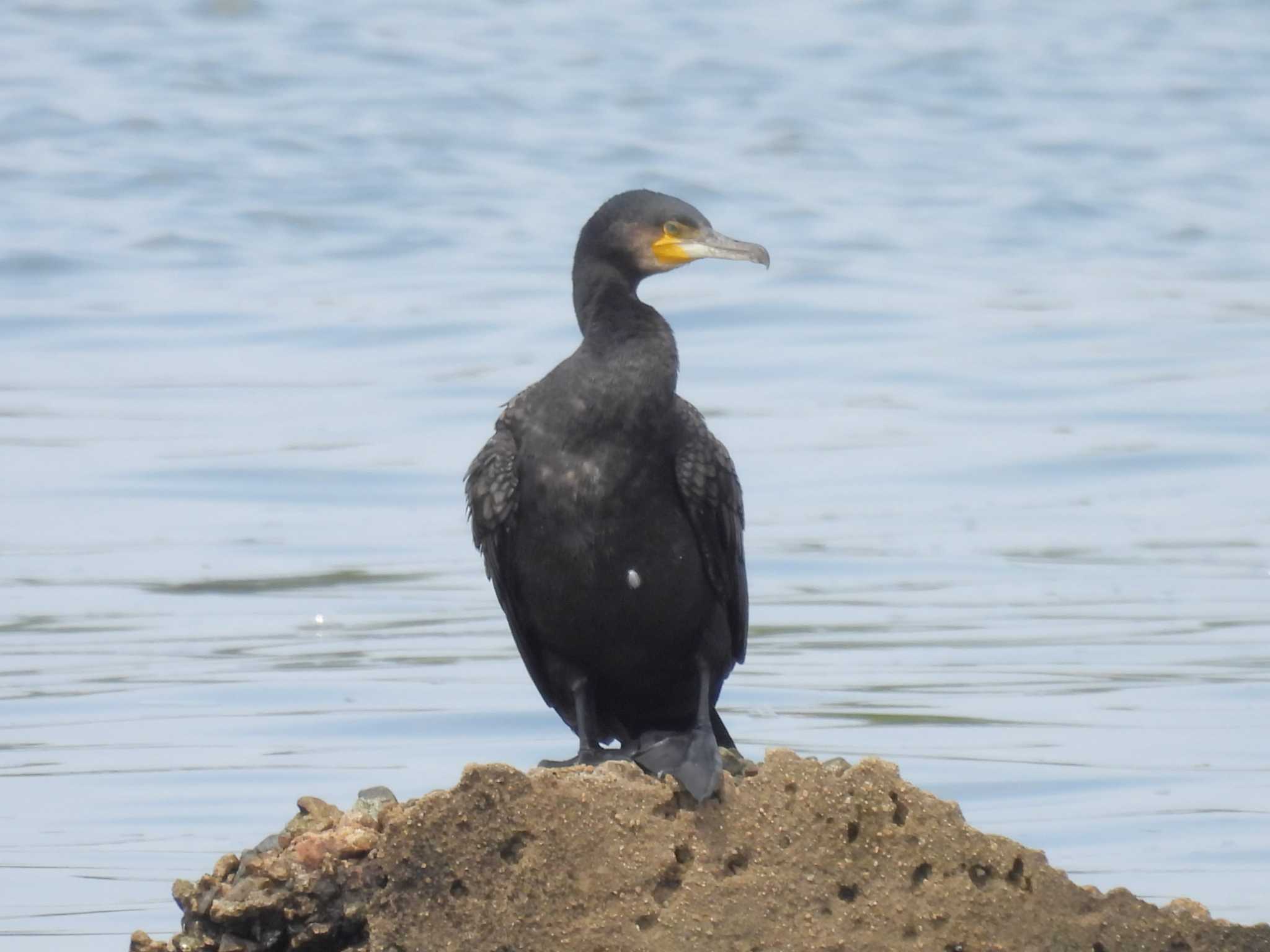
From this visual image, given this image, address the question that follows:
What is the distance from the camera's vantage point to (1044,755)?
10.1 metres

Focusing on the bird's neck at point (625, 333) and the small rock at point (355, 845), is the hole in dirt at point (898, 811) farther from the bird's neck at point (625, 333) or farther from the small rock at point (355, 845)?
the bird's neck at point (625, 333)

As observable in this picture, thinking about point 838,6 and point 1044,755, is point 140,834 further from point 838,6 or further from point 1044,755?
point 838,6

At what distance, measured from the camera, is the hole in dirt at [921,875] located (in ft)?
18.6

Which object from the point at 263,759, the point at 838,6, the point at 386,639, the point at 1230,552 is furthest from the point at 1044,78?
the point at 263,759

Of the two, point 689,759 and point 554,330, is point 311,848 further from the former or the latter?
point 554,330

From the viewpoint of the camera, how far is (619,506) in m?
6.71

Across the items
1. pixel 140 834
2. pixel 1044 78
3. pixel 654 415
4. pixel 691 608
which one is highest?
pixel 654 415

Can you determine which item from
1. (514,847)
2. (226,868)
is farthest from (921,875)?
(226,868)

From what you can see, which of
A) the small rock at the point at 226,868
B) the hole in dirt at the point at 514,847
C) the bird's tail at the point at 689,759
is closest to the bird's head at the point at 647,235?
the bird's tail at the point at 689,759

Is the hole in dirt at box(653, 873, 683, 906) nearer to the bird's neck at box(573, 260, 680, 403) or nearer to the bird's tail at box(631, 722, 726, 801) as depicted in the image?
the bird's tail at box(631, 722, 726, 801)

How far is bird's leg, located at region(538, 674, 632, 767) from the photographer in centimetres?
684

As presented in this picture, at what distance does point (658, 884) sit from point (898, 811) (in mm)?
492

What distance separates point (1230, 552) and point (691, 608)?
739 centimetres

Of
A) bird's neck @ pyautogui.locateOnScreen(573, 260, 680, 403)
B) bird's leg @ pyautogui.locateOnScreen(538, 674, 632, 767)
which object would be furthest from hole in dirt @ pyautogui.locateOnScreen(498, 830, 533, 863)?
bird's neck @ pyautogui.locateOnScreen(573, 260, 680, 403)
